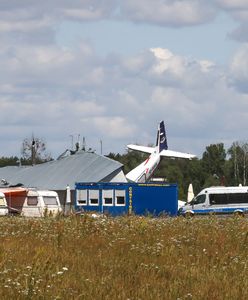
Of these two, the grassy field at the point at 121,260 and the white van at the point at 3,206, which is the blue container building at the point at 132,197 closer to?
the white van at the point at 3,206

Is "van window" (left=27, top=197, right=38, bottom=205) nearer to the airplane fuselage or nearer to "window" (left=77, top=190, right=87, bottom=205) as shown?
"window" (left=77, top=190, right=87, bottom=205)

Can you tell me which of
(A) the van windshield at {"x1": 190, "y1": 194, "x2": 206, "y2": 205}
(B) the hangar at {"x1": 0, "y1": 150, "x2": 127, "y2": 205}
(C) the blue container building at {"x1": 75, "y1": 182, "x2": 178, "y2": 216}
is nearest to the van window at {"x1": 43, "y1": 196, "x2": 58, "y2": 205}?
(C) the blue container building at {"x1": 75, "y1": 182, "x2": 178, "y2": 216}

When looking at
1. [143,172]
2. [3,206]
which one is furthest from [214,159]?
[3,206]

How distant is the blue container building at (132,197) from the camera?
57844 millimetres

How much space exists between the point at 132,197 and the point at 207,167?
88.1 meters

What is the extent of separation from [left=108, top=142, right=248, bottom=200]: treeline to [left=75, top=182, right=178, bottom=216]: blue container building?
7155 centimetres

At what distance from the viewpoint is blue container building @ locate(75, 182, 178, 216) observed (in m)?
57.8

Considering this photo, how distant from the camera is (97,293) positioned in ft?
33.0

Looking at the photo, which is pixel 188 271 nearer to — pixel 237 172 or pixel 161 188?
pixel 161 188

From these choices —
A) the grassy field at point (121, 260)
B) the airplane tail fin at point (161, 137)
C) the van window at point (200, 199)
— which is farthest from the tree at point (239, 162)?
the grassy field at point (121, 260)

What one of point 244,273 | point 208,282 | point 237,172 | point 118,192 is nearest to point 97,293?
point 208,282

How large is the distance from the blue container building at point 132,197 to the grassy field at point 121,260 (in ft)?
118

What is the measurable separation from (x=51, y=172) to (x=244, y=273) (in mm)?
73266

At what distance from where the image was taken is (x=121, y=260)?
13594 millimetres
